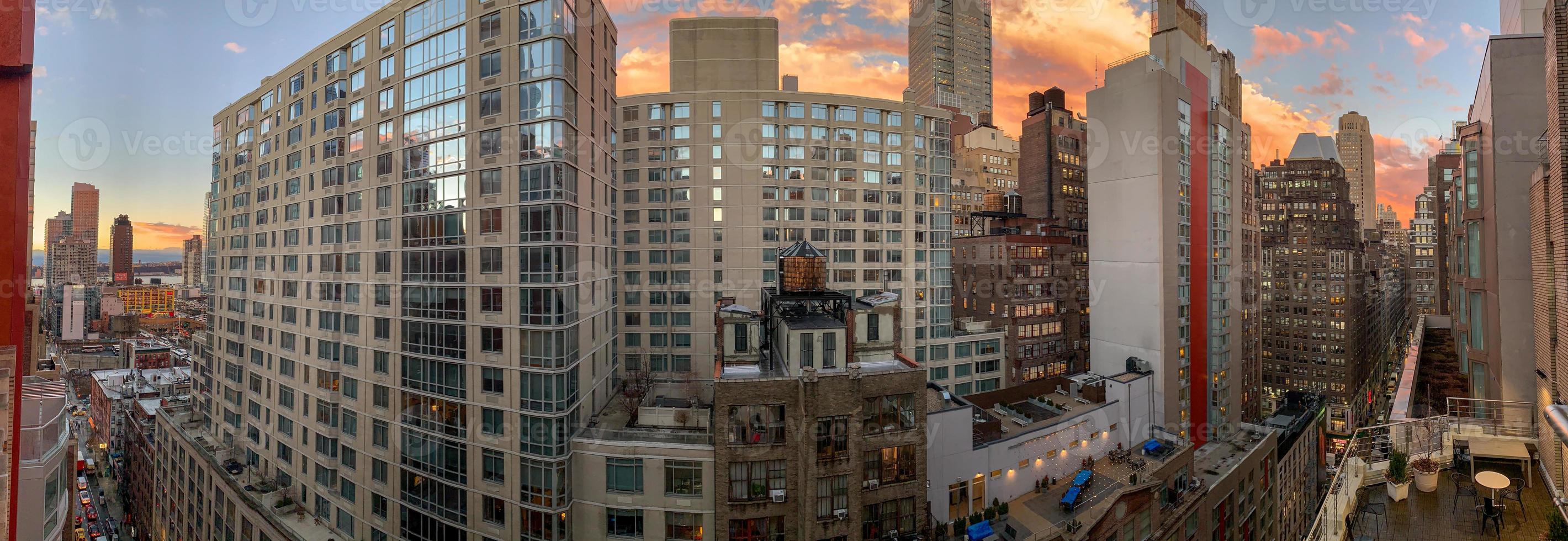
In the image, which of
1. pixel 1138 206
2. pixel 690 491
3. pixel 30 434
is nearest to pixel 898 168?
pixel 1138 206

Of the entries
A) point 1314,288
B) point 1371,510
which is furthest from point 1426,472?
point 1314,288

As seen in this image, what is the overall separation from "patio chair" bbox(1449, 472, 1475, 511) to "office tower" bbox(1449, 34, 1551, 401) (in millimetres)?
11339

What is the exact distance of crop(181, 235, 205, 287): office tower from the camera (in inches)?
6388

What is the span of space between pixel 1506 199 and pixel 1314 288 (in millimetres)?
111810

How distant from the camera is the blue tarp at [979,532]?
30078 millimetres

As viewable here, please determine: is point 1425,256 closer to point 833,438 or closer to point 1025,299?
point 1025,299

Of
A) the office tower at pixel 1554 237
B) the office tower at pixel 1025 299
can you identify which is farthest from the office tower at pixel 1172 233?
the office tower at pixel 1554 237

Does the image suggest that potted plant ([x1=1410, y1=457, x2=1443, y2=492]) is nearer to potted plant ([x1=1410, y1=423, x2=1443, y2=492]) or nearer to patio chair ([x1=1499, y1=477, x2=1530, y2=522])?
potted plant ([x1=1410, y1=423, x2=1443, y2=492])

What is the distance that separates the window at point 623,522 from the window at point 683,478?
230cm

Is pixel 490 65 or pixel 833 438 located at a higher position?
pixel 490 65

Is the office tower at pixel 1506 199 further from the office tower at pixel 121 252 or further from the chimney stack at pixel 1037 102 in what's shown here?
the office tower at pixel 121 252

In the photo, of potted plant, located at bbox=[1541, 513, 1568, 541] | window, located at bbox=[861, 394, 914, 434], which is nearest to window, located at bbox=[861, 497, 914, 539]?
window, located at bbox=[861, 394, 914, 434]

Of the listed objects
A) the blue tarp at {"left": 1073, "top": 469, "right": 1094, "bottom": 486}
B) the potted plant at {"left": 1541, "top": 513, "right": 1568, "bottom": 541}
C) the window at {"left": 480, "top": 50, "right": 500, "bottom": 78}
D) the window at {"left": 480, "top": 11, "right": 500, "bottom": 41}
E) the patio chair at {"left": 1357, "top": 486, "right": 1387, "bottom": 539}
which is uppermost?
the window at {"left": 480, "top": 11, "right": 500, "bottom": 41}

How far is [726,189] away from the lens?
55.9 meters
